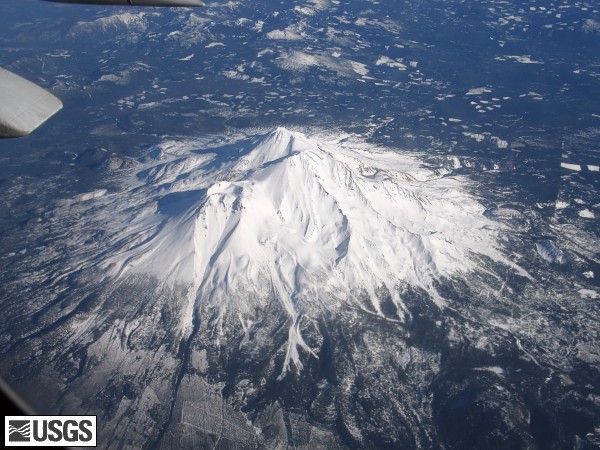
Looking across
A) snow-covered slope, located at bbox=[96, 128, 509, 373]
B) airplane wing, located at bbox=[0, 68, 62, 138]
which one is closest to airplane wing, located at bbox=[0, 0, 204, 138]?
airplane wing, located at bbox=[0, 68, 62, 138]

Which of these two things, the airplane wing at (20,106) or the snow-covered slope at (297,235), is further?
the snow-covered slope at (297,235)

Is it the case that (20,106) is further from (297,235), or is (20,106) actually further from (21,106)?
(297,235)

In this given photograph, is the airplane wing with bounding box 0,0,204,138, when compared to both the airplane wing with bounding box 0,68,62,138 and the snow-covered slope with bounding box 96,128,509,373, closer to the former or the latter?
the airplane wing with bounding box 0,68,62,138

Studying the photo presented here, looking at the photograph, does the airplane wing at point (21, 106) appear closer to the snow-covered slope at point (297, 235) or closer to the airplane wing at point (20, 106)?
the airplane wing at point (20, 106)

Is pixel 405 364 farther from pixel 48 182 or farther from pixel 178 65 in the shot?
pixel 178 65

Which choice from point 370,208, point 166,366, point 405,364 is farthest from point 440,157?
point 166,366

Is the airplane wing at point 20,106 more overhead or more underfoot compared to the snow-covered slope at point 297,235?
more overhead

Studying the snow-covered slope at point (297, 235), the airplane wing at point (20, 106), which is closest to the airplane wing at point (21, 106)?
the airplane wing at point (20, 106)

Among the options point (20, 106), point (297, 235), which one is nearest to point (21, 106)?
point (20, 106)
